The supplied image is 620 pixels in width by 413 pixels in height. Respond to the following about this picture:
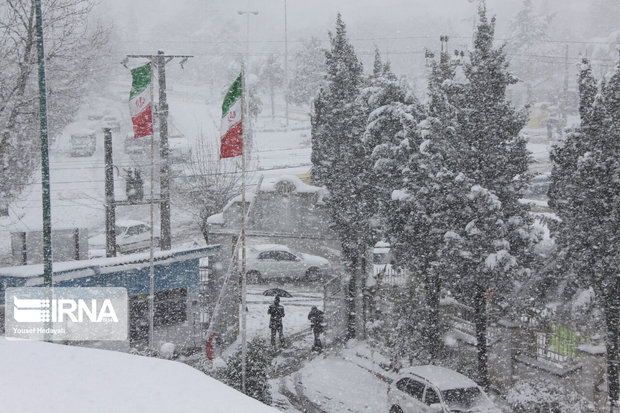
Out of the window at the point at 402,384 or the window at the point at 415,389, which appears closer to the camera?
the window at the point at 415,389

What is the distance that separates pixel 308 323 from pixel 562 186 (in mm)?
10362

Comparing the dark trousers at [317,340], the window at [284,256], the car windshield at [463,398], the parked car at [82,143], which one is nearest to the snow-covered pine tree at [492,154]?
the car windshield at [463,398]

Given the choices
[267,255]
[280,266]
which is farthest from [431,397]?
[267,255]

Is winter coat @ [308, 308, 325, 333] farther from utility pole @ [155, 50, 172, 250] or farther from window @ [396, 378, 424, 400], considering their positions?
utility pole @ [155, 50, 172, 250]

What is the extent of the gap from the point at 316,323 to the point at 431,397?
6061 mm

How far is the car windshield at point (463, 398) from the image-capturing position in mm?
11920

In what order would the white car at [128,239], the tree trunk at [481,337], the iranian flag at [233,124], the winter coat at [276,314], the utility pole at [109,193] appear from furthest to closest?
the white car at [128,239] < the winter coat at [276,314] < the utility pole at [109,193] < the tree trunk at [481,337] < the iranian flag at [233,124]

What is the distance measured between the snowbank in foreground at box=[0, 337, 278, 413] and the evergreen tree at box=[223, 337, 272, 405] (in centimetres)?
443

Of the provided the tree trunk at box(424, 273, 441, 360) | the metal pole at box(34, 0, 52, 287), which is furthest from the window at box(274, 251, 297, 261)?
the metal pole at box(34, 0, 52, 287)

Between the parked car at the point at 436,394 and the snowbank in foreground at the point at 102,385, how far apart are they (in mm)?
5949

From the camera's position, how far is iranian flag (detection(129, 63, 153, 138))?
15623 millimetres

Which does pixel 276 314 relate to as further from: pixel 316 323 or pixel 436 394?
pixel 436 394

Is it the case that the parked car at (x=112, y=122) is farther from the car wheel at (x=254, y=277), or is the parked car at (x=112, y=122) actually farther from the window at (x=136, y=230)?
the car wheel at (x=254, y=277)

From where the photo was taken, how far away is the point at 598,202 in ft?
38.7
